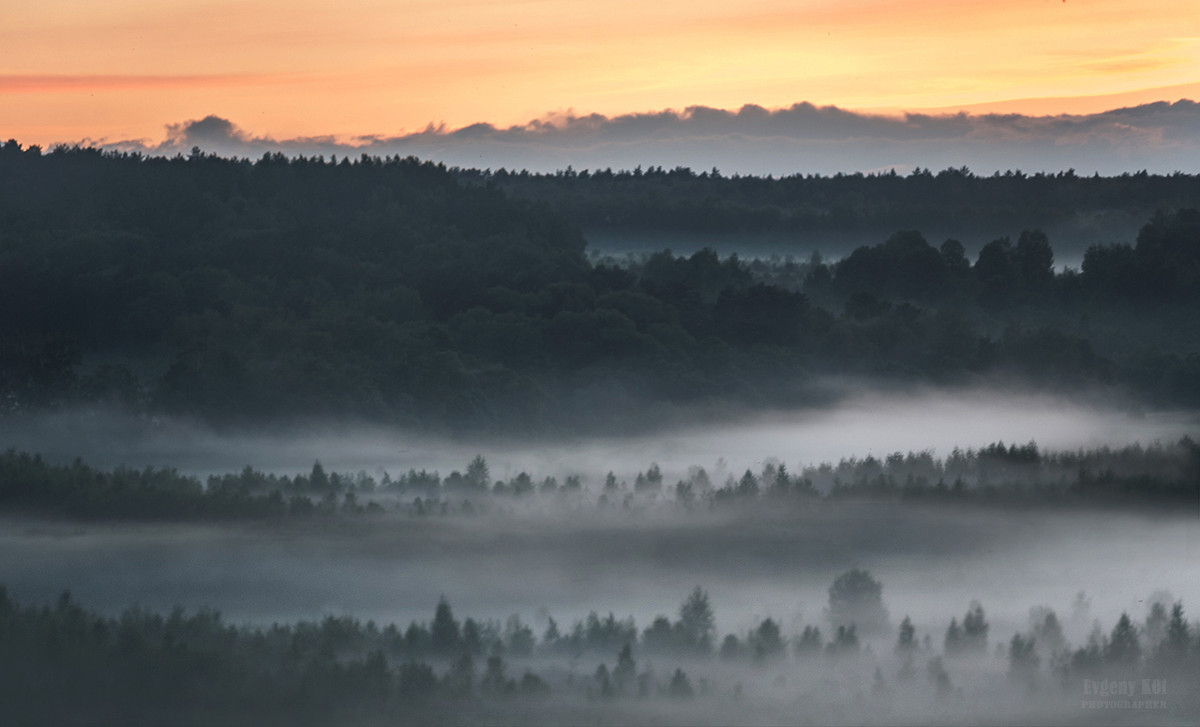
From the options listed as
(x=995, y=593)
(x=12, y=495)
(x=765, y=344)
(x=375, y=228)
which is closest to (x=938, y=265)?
(x=765, y=344)

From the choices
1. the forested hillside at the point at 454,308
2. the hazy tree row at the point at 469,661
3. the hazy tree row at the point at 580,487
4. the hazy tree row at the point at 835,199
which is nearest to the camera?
the hazy tree row at the point at 469,661

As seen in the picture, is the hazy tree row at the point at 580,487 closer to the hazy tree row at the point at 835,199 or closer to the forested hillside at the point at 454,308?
the forested hillside at the point at 454,308

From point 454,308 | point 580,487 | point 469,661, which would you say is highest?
point 454,308

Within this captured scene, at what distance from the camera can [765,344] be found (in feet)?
220

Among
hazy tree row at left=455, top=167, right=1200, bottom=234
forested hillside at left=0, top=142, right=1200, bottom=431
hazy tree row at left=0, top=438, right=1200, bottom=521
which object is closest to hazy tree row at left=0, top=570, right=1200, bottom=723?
hazy tree row at left=0, top=438, right=1200, bottom=521

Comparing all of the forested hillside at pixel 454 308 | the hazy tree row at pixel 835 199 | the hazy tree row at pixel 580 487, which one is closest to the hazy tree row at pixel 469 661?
the hazy tree row at pixel 580 487

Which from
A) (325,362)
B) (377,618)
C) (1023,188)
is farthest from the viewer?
(1023,188)

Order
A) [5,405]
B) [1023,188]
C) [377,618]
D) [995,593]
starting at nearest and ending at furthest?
1. [377,618]
2. [995,593]
3. [5,405]
4. [1023,188]

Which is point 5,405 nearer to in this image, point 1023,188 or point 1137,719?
point 1137,719

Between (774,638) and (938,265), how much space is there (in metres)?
55.8

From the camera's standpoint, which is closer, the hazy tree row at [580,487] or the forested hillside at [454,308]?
the hazy tree row at [580,487]

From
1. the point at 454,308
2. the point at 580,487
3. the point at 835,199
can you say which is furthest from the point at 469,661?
the point at 835,199

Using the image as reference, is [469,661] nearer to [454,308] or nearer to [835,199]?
[454,308]

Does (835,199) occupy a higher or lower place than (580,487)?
higher
